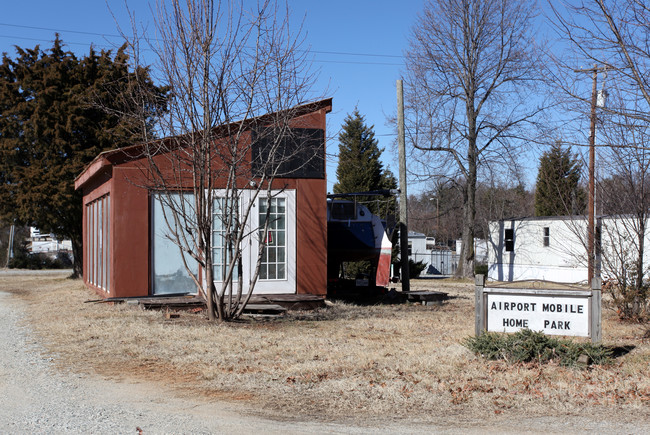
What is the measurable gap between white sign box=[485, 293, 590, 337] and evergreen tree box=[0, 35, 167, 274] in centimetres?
1916

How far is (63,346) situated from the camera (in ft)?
32.8

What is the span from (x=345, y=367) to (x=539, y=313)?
2671 millimetres

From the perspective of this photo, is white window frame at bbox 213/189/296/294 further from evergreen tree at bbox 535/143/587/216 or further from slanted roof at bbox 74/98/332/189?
evergreen tree at bbox 535/143/587/216

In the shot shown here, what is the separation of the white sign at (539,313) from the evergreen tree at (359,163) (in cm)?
3092

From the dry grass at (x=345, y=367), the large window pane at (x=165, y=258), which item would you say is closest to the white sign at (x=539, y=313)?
the dry grass at (x=345, y=367)

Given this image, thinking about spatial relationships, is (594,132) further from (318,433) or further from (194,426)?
(194,426)

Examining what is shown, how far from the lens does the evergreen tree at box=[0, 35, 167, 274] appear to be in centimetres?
2533

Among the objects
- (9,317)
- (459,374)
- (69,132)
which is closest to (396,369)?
(459,374)

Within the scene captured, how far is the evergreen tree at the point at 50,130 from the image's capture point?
25328 millimetres

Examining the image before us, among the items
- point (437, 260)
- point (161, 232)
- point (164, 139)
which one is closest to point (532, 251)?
point (437, 260)

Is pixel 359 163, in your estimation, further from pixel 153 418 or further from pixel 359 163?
pixel 153 418

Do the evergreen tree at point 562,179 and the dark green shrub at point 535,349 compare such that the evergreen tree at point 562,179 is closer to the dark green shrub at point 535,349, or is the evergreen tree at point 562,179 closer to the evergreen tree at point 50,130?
the dark green shrub at point 535,349

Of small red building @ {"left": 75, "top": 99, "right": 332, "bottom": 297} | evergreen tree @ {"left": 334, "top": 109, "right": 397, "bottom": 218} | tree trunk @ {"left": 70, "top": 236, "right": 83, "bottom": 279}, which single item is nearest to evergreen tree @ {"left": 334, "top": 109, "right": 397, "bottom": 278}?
evergreen tree @ {"left": 334, "top": 109, "right": 397, "bottom": 218}

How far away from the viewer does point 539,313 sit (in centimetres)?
861
